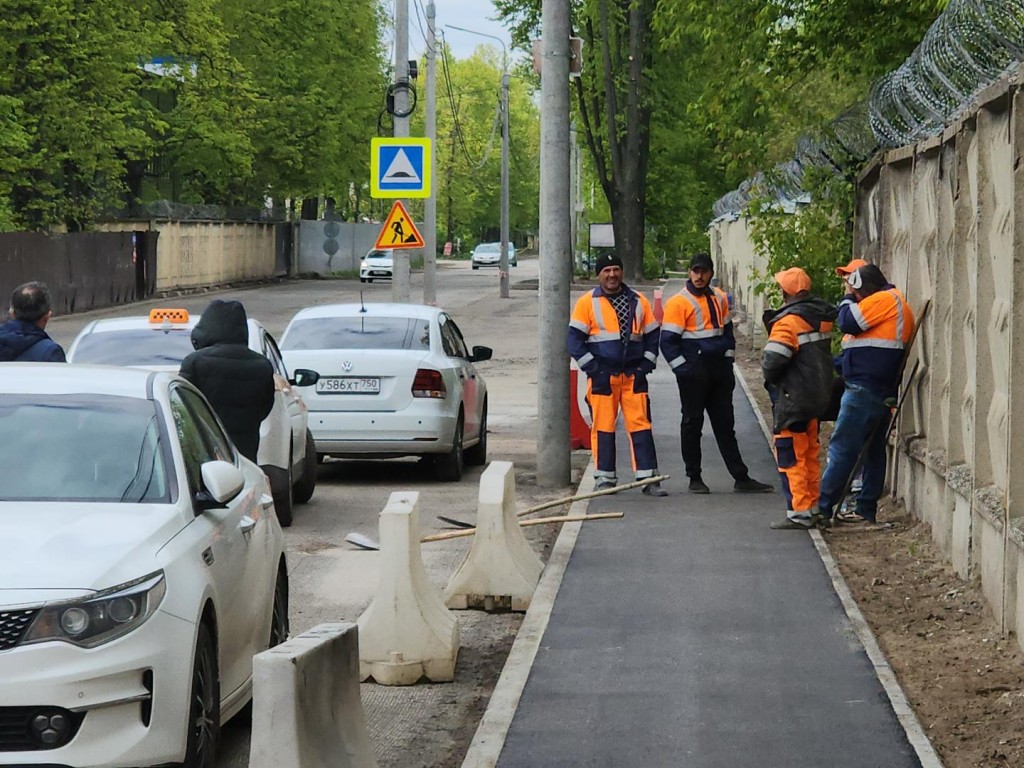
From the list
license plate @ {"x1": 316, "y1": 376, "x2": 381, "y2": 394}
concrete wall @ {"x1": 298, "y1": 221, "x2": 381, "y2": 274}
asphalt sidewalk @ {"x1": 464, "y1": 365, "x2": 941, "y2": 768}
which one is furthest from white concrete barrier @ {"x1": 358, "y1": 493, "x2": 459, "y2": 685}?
concrete wall @ {"x1": 298, "y1": 221, "x2": 381, "y2": 274}

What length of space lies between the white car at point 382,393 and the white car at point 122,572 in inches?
304

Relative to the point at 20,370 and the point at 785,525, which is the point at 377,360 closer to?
the point at 785,525

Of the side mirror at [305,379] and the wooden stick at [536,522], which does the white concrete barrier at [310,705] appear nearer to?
the wooden stick at [536,522]

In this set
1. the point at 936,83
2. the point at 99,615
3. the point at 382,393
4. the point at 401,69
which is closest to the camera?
the point at 99,615

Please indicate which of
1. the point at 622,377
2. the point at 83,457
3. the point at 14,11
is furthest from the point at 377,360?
the point at 14,11

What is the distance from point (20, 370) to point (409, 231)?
17298 millimetres

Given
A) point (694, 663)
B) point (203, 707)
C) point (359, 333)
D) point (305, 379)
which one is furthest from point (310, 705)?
point (359, 333)

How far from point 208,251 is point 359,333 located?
1719 inches

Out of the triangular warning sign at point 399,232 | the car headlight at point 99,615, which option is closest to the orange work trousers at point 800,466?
the car headlight at point 99,615

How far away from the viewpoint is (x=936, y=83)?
11391 mm

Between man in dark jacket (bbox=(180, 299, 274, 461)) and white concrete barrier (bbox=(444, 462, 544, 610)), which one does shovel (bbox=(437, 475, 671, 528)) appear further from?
white concrete barrier (bbox=(444, 462, 544, 610))

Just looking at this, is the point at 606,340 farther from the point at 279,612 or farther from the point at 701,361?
the point at 279,612

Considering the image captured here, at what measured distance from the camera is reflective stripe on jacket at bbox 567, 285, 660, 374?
13812mm

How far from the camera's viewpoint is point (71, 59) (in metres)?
40.1
